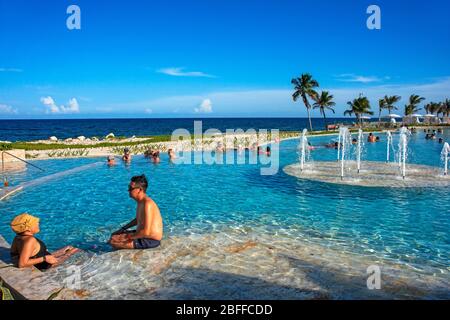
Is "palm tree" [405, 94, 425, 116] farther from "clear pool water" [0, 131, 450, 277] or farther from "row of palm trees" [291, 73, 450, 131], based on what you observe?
"clear pool water" [0, 131, 450, 277]

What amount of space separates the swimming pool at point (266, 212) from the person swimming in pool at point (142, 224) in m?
1.44

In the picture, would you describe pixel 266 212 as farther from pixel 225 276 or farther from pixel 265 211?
pixel 225 276

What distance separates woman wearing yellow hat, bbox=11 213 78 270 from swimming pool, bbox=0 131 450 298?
1.98 m

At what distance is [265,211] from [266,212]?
159 mm

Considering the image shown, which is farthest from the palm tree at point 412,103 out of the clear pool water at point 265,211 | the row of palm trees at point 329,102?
the clear pool water at point 265,211

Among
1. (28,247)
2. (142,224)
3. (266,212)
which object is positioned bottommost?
(266,212)

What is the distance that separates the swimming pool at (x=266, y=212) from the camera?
10.9 m

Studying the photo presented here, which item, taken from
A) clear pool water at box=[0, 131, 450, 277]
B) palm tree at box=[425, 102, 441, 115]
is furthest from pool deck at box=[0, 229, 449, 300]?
palm tree at box=[425, 102, 441, 115]

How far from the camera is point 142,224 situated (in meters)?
9.07

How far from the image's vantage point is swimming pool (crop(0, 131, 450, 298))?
10.9 m

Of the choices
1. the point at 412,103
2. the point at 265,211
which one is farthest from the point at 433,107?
the point at 265,211

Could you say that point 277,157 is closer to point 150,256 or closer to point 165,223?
point 165,223
